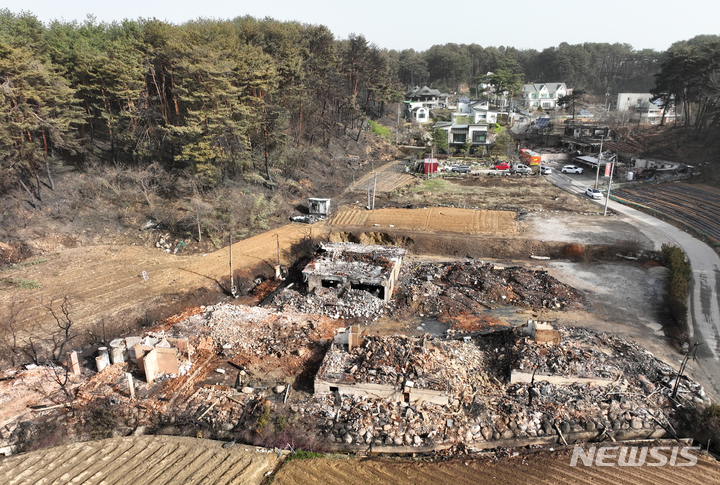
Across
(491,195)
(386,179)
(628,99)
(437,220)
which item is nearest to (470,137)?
(386,179)

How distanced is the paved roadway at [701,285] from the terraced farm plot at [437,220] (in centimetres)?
865

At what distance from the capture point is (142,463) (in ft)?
35.0

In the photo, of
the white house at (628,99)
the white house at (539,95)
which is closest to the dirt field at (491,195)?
the white house at (628,99)

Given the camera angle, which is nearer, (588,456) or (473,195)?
(588,456)

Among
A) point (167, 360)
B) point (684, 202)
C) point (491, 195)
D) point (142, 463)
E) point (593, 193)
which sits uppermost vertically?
point (593, 193)

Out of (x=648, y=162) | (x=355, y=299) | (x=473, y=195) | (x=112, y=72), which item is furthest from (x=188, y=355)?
(x=648, y=162)

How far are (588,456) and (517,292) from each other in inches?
388

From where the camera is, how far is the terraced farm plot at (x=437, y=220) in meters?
27.0

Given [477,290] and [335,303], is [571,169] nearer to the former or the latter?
[477,290]

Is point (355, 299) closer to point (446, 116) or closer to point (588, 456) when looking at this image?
point (588, 456)

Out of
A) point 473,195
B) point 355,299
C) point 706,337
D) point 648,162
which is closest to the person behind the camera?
point 706,337

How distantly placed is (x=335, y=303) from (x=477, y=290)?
6.90m

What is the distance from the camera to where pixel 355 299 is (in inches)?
749

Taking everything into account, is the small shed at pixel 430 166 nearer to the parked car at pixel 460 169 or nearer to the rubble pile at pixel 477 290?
the parked car at pixel 460 169
